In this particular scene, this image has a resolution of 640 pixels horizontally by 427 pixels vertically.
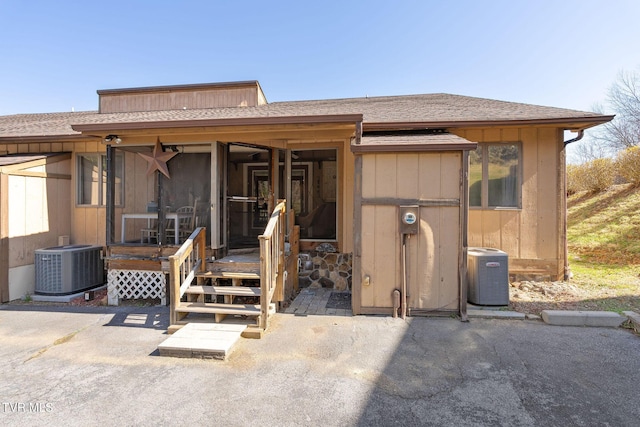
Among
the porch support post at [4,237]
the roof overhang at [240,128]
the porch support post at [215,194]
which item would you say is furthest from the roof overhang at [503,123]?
the porch support post at [4,237]

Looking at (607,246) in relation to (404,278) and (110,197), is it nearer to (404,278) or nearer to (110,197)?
(404,278)

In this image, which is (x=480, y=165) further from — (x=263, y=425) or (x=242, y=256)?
(x=263, y=425)

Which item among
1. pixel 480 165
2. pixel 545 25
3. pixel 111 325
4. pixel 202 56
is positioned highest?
pixel 202 56

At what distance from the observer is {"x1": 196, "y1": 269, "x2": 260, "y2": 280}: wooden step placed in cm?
470

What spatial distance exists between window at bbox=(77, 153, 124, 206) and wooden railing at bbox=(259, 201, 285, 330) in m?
3.88

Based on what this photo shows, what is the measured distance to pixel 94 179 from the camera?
654 cm

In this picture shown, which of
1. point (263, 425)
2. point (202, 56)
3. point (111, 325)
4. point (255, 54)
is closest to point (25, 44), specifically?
point (202, 56)

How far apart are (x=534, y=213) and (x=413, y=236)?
295 centimetres

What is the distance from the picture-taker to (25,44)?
888 centimetres

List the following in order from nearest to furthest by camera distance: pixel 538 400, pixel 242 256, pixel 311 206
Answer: pixel 538 400
pixel 242 256
pixel 311 206

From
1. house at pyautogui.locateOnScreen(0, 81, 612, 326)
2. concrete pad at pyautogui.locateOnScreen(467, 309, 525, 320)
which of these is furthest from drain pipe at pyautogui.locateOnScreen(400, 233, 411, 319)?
concrete pad at pyautogui.locateOnScreen(467, 309, 525, 320)

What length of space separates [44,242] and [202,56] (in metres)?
7.63

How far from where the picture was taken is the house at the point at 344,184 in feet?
14.4

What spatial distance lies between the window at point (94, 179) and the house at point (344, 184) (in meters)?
0.02
